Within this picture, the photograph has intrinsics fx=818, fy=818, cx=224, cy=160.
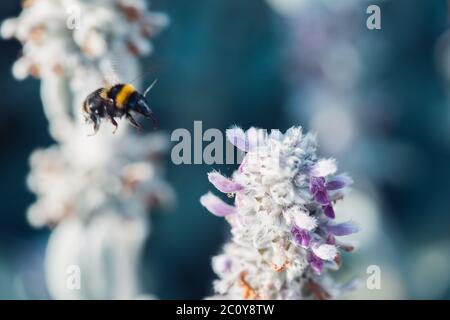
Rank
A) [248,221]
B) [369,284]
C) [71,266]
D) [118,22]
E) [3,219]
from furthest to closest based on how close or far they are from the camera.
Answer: [3,219] → [369,284] → [71,266] → [118,22] → [248,221]

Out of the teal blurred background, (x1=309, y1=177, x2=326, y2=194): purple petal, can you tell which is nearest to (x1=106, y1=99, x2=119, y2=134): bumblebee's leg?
(x1=309, y1=177, x2=326, y2=194): purple petal

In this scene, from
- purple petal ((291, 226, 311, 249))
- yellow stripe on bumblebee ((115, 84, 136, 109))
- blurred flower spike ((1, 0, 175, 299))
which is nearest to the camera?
purple petal ((291, 226, 311, 249))

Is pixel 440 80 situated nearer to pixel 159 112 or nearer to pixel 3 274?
pixel 159 112

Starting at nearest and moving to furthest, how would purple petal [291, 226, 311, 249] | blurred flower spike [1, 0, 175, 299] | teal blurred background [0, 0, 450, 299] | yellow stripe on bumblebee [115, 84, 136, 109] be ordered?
1. purple petal [291, 226, 311, 249]
2. yellow stripe on bumblebee [115, 84, 136, 109]
3. blurred flower spike [1, 0, 175, 299]
4. teal blurred background [0, 0, 450, 299]

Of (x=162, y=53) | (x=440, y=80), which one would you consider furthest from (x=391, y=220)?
(x=162, y=53)

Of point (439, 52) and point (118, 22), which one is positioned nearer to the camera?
point (118, 22)

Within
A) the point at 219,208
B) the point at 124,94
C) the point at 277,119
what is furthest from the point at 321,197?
the point at 277,119

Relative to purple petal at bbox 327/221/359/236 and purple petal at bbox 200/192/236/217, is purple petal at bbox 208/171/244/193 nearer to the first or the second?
purple petal at bbox 200/192/236/217
